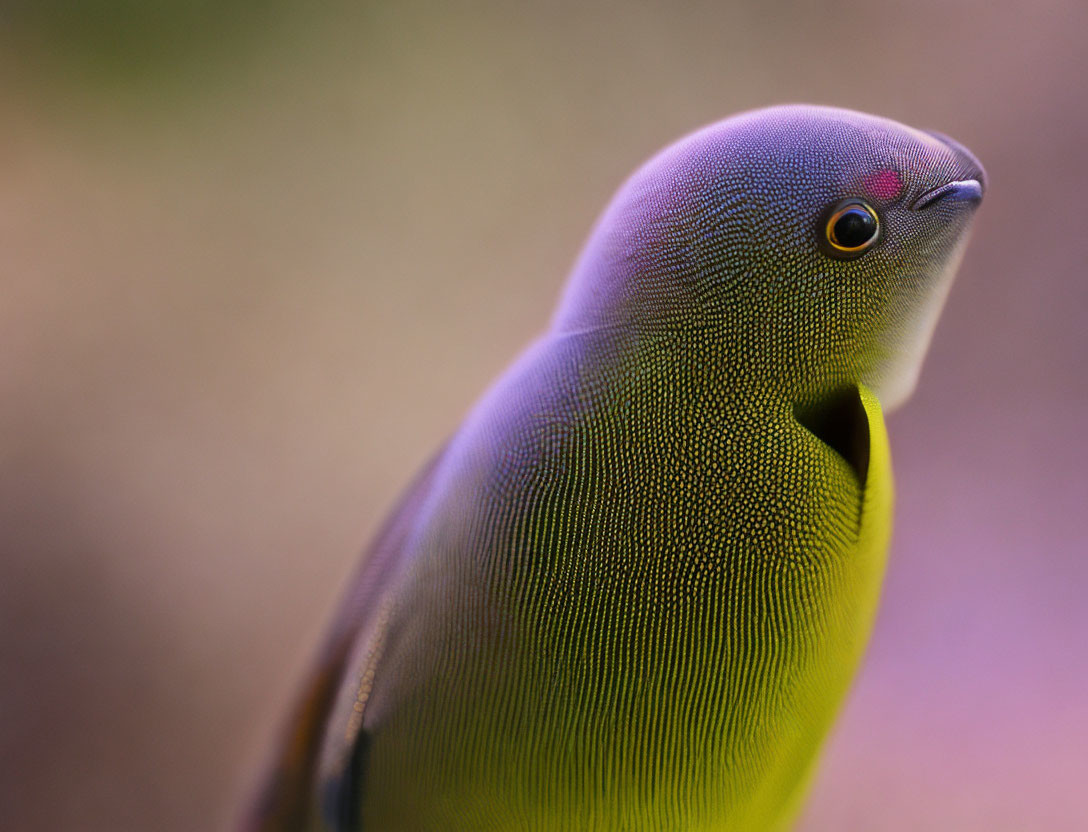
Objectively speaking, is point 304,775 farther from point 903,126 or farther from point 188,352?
point 188,352

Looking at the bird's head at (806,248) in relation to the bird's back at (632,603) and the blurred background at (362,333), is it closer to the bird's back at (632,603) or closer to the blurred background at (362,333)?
the bird's back at (632,603)

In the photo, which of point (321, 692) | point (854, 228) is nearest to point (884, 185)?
point (854, 228)

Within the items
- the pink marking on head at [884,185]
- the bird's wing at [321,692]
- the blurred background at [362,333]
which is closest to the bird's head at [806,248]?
the pink marking on head at [884,185]

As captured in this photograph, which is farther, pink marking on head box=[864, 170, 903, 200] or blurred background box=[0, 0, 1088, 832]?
blurred background box=[0, 0, 1088, 832]

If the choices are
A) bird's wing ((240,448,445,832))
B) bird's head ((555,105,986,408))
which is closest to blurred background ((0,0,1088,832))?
bird's wing ((240,448,445,832))

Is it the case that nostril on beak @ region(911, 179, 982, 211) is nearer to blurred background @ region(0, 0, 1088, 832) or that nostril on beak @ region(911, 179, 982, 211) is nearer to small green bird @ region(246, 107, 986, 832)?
small green bird @ region(246, 107, 986, 832)

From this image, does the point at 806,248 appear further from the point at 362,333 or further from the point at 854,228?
the point at 362,333

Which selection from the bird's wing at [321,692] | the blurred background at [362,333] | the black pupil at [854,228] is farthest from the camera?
the blurred background at [362,333]
